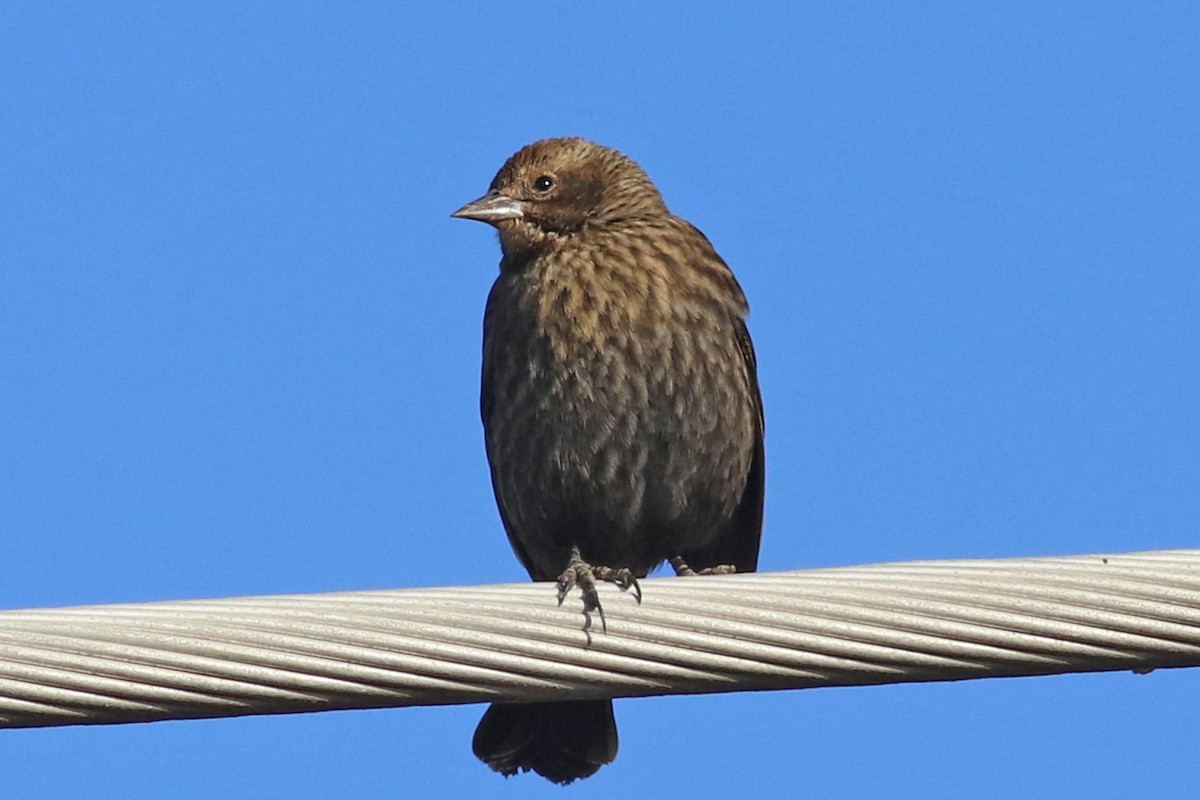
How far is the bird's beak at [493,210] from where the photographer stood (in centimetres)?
689

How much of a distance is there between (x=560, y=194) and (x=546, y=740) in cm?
195

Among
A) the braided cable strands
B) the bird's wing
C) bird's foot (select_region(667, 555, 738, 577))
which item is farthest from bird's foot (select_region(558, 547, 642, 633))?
the bird's wing

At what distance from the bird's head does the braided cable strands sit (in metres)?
3.24

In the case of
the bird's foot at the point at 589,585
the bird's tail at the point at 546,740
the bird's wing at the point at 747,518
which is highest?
the bird's wing at the point at 747,518

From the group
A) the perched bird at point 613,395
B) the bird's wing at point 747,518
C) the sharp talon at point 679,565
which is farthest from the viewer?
the sharp talon at point 679,565

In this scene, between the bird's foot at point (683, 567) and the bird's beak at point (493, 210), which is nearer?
the bird's foot at point (683, 567)

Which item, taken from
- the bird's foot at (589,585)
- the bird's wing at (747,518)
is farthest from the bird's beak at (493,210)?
the bird's foot at (589,585)

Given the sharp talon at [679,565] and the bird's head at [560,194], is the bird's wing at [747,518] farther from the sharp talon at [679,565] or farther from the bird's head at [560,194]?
the bird's head at [560,194]

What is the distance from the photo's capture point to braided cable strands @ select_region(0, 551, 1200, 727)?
3.57 m

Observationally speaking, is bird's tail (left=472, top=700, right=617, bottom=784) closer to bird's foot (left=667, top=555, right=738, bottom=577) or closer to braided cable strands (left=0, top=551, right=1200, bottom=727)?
bird's foot (left=667, top=555, right=738, bottom=577)

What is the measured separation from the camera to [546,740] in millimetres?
5891

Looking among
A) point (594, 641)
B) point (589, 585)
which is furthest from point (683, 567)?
point (594, 641)

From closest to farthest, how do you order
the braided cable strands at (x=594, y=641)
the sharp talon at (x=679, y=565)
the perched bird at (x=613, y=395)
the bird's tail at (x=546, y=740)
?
the braided cable strands at (x=594, y=641)
the bird's tail at (x=546, y=740)
the perched bird at (x=613, y=395)
the sharp talon at (x=679, y=565)

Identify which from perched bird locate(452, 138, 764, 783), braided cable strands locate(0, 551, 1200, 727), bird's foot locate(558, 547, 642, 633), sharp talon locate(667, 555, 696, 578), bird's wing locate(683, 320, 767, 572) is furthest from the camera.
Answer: sharp talon locate(667, 555, 696, 578)
